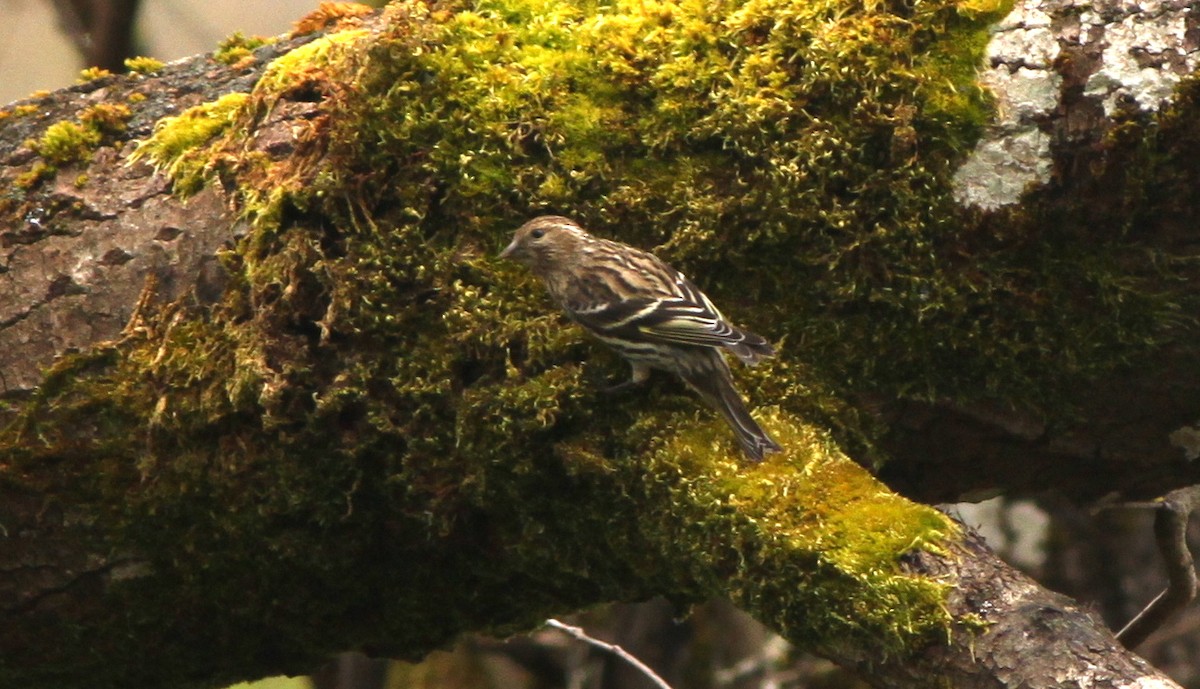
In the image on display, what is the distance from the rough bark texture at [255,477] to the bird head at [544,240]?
0.26m

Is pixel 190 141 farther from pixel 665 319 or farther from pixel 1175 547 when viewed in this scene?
pixel 1175 547

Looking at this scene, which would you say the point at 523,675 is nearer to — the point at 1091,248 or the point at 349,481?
the point at 349,481

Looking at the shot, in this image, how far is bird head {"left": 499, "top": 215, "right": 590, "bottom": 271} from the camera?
3525 mm

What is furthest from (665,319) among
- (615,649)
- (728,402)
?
(615,649)

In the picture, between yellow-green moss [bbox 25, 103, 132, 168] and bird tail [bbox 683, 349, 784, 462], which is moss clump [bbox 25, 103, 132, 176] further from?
bird tail [bbox 683, 349, 784, 462]

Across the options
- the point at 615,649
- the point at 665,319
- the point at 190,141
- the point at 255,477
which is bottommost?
the point at 615,649

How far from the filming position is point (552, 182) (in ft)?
12.0

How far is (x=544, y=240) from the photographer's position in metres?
3.56

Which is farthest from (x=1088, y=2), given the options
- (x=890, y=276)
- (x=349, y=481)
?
(x=349, y=481)

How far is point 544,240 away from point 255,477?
1020mm

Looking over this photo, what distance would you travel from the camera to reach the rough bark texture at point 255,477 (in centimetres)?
363

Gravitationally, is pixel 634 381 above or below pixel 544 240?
below

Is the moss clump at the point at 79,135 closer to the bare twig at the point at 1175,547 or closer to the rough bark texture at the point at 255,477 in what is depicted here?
the rough bark texture at the point at 255,477

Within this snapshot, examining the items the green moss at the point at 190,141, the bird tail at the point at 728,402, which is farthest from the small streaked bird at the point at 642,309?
the green moss at the point at 190,141
